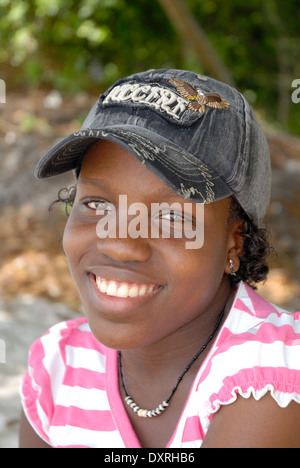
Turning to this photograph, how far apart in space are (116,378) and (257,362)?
52 cm

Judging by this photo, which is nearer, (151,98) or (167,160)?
(167,160)

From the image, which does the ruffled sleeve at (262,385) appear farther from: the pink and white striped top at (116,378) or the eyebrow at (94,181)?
the eyebrow at (94,181)

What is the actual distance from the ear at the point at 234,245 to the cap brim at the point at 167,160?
0.14 metres

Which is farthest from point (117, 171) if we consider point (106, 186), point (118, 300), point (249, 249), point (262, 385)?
point (262, 385)

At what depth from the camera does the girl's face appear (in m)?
1.38

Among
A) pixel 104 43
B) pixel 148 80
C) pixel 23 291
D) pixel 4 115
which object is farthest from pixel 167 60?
pixel 148 80

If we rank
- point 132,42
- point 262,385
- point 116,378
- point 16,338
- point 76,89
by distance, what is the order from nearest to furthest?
point 262,385
point 116,378
point 16,338
point 76,89
point 132,42

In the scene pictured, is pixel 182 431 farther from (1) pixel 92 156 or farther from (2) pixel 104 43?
(2) pixel 104 43

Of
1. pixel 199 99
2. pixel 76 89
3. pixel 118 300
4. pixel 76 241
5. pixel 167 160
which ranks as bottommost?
pixel 118 300

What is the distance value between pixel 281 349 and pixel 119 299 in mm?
407

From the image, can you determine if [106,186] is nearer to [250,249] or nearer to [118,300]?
[118,300]

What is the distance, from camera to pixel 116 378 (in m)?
1.68

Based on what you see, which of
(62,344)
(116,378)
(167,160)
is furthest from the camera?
(62,344)

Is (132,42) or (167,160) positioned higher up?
(132,42)
